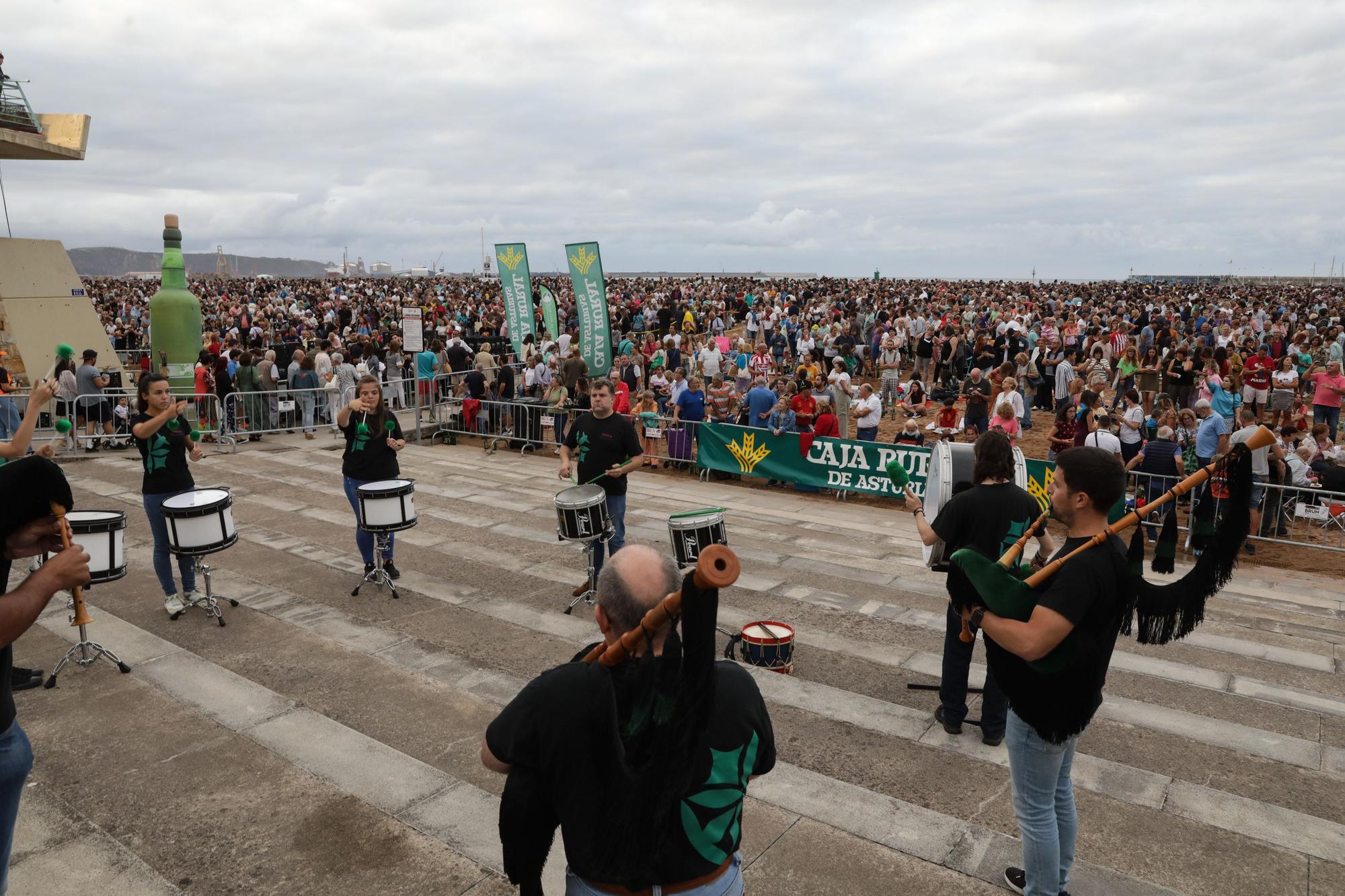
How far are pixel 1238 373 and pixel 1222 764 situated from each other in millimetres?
16913

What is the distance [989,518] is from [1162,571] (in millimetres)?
1571

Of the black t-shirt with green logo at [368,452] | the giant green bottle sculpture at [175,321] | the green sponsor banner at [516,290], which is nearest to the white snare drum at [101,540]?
the black t-shirt with green logo at [368,452]

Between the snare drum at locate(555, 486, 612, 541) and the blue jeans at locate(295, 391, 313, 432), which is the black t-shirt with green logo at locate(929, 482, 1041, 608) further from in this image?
the blue jeans at locate(295, 391, 313, 432)

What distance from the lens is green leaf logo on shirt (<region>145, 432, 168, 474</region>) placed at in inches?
313

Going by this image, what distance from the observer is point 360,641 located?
7707 millimetres

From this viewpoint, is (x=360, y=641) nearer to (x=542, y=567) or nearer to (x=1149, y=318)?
(x=542, y=567)

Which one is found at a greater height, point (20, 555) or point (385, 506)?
point (20, 555)

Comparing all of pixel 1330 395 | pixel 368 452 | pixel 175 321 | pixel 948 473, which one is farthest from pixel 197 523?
pixel 1330 395

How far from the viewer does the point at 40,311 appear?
21062 mm

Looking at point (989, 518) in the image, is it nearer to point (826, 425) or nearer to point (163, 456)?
point (163, 456)

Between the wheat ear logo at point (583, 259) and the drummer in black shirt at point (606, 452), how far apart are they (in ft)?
36.3

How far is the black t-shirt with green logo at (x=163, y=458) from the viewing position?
7969 mm

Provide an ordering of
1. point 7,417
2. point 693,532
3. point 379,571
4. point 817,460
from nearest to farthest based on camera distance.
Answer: point 693,532 < point 379,571 < point 7,417 < point 817,460

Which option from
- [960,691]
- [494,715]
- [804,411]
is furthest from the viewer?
[804,411]
